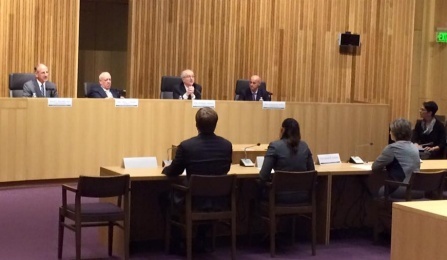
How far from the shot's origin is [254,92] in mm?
11375

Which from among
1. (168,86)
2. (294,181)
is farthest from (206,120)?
(168,86)

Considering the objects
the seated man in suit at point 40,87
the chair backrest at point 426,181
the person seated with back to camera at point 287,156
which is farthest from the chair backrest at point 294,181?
the seated man in suit at point 40,87

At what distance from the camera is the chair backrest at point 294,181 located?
614cm

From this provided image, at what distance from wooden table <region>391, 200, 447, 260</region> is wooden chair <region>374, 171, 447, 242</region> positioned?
2300 mm

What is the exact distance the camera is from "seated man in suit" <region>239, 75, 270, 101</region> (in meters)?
11.3

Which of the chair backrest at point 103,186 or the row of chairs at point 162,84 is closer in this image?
the chair backrest at point 103,186

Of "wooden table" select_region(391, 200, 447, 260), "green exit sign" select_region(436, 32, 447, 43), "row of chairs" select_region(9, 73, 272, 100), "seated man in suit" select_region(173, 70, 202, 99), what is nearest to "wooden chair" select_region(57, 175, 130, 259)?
"wooden table" select_region(391, 200, 447, 260)

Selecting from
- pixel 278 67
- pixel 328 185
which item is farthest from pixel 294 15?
pixel 328 185

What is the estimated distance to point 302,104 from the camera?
11062mm

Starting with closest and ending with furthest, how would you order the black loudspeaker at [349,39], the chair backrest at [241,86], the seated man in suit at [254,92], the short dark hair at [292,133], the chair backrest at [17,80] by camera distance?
the short dark hair at [292,133], the chair backrest at [17,80], the seated man in suit at [254,92], the chair backrest at [241,86], the black loudspeaker at [349,39]

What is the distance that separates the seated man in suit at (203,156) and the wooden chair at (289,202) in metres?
0.47

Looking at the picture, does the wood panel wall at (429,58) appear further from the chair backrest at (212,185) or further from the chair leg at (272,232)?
the chair backrest at (212,185)

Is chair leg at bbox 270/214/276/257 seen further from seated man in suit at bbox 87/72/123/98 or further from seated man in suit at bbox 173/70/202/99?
seated man in suit at bbox 173/70/202/99

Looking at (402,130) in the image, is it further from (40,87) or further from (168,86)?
(40,87)
